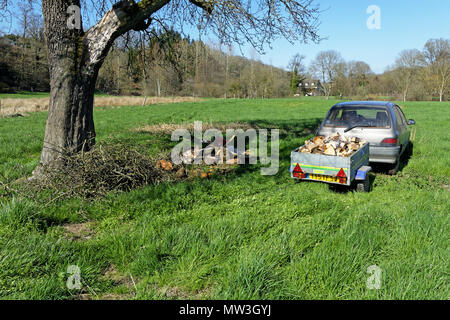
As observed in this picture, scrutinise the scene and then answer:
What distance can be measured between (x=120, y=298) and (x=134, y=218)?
63.9 inches

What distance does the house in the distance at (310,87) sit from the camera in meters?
71.8

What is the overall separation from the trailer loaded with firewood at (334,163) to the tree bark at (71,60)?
3.95 metres

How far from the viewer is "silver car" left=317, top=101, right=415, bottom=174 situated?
6.14 meters

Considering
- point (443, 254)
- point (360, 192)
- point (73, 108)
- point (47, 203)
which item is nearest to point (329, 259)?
point (443, 254)

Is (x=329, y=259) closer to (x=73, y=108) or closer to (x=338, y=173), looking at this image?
(x=338, y=173)

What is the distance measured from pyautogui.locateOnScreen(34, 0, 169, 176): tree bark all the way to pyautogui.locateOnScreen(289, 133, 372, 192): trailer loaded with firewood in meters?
3.95

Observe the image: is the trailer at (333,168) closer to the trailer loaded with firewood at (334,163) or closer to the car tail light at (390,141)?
the trailer loaded with firewood at (334,163)

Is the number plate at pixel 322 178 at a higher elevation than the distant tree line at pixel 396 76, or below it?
below

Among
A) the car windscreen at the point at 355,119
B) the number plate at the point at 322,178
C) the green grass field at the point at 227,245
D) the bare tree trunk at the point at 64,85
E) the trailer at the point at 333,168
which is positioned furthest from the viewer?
the car windscreen at the point at 355,119

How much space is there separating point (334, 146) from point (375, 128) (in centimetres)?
147

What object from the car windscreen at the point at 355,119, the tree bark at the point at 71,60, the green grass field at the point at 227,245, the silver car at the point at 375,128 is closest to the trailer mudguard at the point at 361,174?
the green grass field at the point at 227,245

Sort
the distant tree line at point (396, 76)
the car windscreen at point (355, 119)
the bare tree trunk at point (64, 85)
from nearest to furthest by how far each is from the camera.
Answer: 1. the bare tree trunk at point (64, 85)
2. the car windscreen at point (355, 119)
3. the distant tree line at point (396, 76)

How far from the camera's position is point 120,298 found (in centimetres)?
247

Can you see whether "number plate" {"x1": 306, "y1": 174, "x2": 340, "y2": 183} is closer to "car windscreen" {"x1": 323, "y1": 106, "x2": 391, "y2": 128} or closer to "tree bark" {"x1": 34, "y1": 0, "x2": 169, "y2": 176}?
"car windscreen" {"x1": 323, "y1": 106, "x2": 391, "y2": 128}
